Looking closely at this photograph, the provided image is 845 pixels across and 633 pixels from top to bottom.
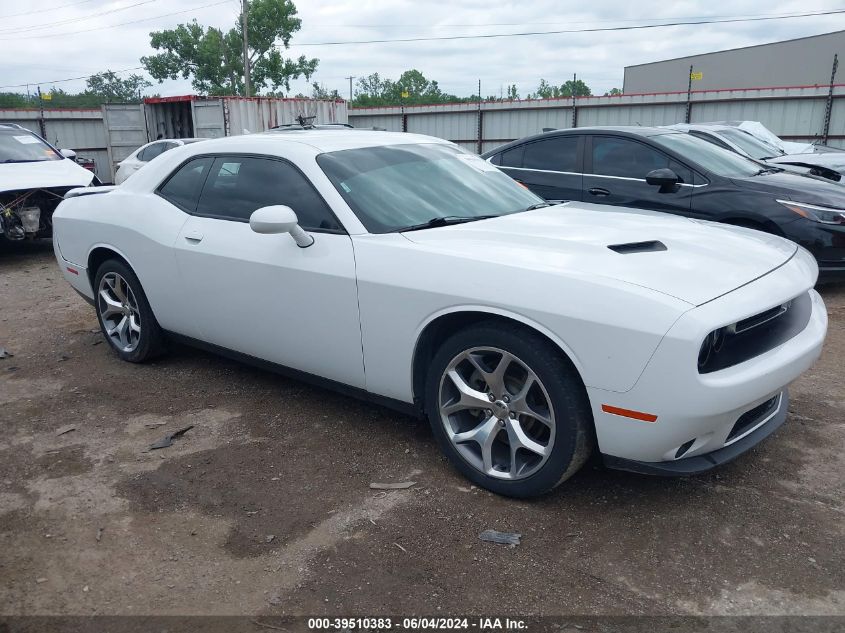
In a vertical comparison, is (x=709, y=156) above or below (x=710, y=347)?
above

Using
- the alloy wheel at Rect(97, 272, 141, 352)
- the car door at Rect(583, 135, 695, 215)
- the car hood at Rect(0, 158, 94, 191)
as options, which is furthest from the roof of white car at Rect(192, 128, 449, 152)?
the car hood at Rect(0, 158, 94, 191)

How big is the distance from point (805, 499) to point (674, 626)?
1165 millimetres

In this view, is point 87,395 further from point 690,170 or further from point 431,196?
point 690,170

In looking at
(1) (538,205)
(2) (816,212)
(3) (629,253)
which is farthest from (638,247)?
(2) (816,212)

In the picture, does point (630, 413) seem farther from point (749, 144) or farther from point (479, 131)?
point (479, 131)

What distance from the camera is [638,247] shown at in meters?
3.16

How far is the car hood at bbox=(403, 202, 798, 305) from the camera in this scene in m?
2.83

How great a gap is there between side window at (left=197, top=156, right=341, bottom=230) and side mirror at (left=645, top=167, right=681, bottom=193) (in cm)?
367

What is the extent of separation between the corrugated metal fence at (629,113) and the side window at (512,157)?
12340 mm

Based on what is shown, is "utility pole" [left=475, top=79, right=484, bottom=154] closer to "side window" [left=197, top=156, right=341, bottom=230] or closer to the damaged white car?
the damaged white car

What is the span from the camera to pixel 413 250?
330cm

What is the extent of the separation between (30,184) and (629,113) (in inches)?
591

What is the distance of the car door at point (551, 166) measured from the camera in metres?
7.11

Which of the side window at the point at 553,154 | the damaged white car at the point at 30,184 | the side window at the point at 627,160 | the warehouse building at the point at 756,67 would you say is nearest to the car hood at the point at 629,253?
the side window at the point at 627,160
